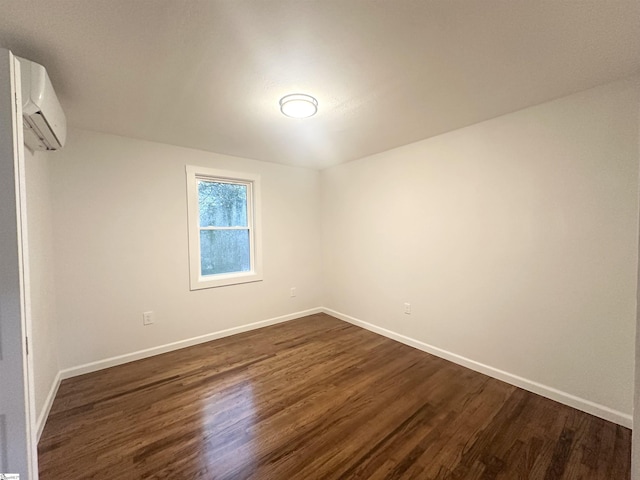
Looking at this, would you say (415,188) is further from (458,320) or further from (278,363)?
(278,363)

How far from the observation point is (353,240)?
373 cm

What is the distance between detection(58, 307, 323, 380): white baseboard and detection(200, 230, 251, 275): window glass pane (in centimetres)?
76

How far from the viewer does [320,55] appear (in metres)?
1.48

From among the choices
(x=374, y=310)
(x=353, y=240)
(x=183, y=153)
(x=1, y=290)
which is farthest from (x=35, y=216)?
(x=374, y=310)

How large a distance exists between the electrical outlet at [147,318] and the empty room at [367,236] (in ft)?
0.04

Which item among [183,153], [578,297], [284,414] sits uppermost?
[183,153]

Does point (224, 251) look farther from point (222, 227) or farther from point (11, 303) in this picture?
point (11, 303)

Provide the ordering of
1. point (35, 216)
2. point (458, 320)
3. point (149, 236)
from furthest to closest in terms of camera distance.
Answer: point (149, 236) → point (458, 320) → point (35, 216)

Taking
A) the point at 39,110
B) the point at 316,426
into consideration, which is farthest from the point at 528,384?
the point at 39,110

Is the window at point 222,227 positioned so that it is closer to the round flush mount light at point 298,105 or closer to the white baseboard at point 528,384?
the round flush mount light at point 298,105

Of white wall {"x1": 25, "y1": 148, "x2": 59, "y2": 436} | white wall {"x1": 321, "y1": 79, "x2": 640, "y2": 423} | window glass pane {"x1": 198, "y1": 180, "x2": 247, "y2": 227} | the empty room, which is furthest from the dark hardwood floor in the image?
window glass pane {"x1": 198, "y1": 180, "x2": 247, "y2": 227}

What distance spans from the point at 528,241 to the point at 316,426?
7.10 feet

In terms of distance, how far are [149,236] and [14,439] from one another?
6.68 feet

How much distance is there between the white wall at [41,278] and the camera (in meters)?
1.74
